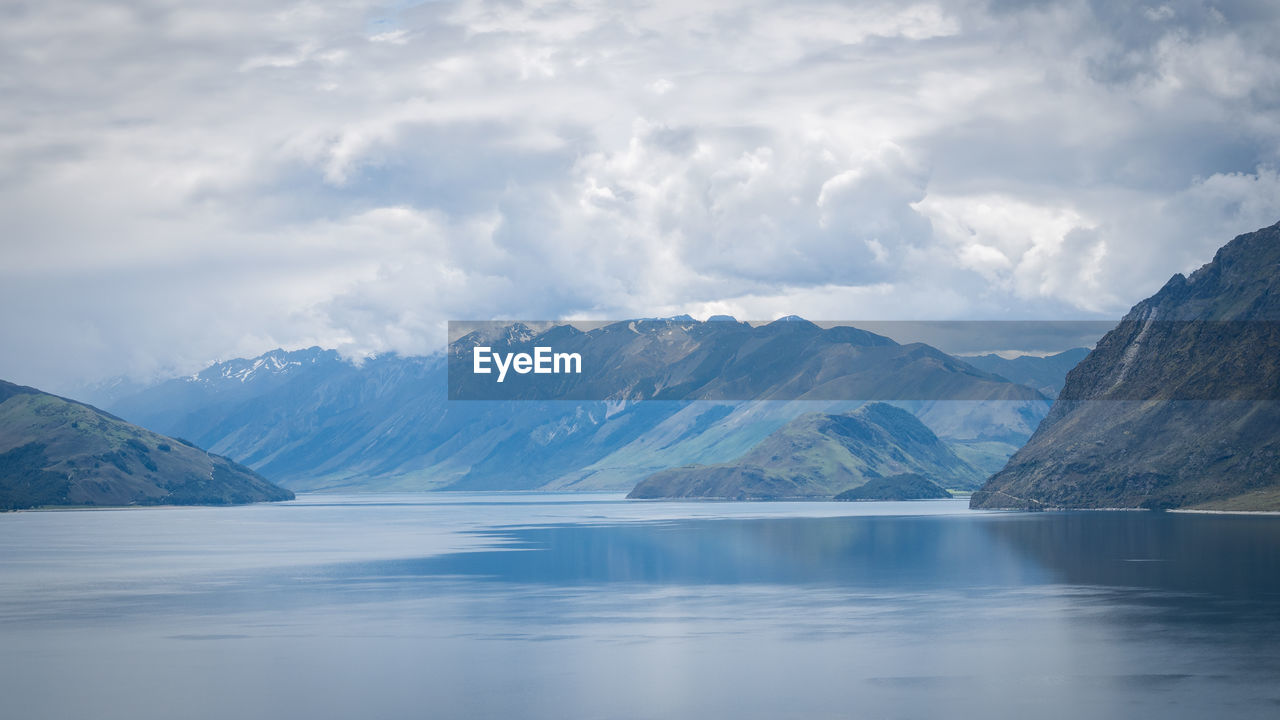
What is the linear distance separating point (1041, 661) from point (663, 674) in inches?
916

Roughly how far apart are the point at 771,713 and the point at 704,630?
3090 cm

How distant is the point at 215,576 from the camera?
143m

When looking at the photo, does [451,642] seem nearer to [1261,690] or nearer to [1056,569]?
[1261,690]

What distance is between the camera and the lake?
65.1 meters

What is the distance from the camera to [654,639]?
8800 cm

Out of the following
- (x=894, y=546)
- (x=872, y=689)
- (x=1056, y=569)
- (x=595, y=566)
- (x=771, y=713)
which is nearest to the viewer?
(x=771, y=713)

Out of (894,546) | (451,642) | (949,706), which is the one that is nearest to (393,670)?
(451,642)

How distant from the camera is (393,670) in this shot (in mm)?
75438

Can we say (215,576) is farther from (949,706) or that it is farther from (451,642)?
(949,706)

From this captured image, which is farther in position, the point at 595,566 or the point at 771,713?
the point at 595,566

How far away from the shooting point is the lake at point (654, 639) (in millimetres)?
65125

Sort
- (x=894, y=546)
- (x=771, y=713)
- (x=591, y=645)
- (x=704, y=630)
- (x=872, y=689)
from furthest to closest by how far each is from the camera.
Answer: (x=894, y=546), (x=704, y=630), (x=591, y=645), (x=872, y=689), (x=771, y=713)

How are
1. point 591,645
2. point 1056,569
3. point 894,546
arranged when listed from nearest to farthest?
point 591,645
point 1056,569
point 894,546

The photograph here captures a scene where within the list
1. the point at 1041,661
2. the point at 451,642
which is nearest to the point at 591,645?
the point at 451,642
